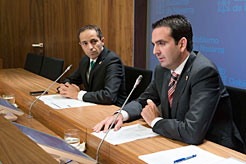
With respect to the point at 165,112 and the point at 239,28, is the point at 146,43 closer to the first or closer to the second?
the point at 239,28

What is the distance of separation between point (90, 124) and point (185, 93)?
547 millimetres

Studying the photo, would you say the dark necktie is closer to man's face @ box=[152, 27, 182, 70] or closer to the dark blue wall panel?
man's face @ box=[152, 27, 182, 70]

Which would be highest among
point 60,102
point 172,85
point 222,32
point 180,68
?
point 222,32

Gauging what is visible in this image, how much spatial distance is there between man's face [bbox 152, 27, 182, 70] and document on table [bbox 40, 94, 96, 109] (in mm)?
744

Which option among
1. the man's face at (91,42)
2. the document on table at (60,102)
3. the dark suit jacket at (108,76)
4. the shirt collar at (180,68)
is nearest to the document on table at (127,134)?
the shirt collar at (180,68)

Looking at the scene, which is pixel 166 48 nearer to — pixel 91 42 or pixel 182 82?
pixel 182 82

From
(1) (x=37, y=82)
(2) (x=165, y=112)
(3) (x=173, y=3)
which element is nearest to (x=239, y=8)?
(3) (x=173, y=3)

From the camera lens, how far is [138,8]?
14.9 feet

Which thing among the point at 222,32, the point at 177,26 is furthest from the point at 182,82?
the point at 222,32

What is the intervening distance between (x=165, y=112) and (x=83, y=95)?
2.49ft

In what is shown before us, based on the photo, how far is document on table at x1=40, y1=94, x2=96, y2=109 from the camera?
7.29 ft

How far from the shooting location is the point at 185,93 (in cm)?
177

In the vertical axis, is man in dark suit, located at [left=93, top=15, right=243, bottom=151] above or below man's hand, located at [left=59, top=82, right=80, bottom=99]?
above

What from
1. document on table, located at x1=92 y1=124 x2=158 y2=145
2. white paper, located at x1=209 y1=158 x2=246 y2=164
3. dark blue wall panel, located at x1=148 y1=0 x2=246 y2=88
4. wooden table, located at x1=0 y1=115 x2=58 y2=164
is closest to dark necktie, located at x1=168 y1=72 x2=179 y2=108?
document on table, located at x1=92 y1=124 x2=158 y2=145
